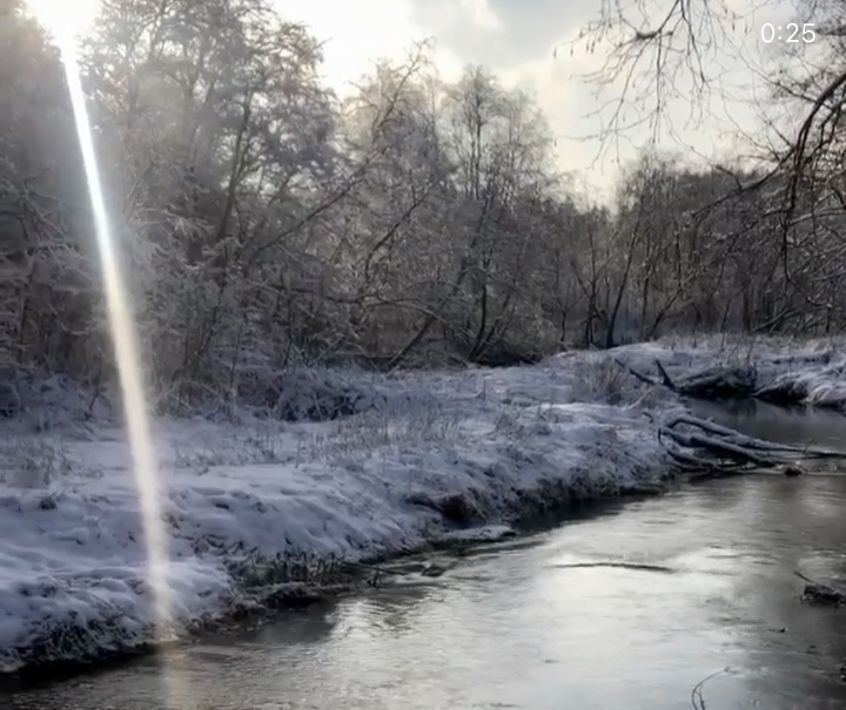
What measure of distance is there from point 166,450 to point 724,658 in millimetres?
8320

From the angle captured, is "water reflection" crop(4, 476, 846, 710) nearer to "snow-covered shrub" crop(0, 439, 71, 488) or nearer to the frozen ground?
the frozen ground

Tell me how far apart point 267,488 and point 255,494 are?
1.48 feet

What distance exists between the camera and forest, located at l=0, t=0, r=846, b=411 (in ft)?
24.8

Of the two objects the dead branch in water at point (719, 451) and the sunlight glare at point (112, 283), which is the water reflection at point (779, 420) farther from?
the sunlight glare at point (112, 283)

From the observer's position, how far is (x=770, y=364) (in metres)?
38.5

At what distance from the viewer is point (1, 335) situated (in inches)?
627

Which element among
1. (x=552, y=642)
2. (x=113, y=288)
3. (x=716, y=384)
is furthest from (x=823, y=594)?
(x=716, y=384)

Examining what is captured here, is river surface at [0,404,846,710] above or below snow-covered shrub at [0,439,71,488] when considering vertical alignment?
below

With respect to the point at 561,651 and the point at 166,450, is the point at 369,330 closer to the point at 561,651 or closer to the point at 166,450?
the point at 166,450

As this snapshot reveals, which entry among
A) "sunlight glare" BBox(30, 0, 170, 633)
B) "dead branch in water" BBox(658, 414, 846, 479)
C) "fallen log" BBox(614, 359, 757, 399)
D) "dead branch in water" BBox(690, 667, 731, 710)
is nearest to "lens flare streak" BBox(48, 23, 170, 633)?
"sunlight glare" BBox(30, 0, 170, 633)

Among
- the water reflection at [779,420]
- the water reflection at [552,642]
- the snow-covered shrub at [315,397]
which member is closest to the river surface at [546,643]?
the water reflection at [552,642]

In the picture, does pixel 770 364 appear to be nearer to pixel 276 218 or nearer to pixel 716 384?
pixel 716 384

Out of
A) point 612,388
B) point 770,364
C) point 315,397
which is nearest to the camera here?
point 315,397

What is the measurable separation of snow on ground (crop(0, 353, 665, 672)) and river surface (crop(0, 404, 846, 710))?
2.34ft
